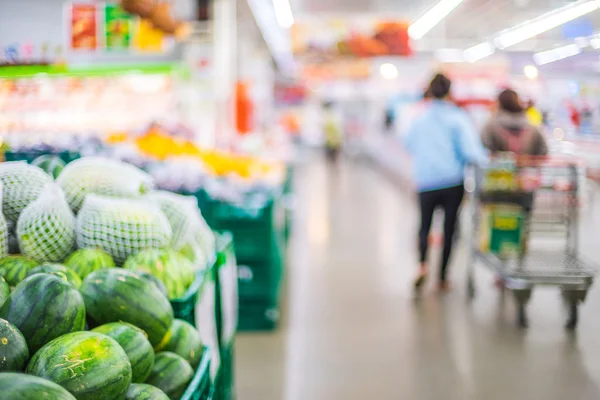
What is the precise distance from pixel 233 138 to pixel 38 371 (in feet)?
22.4

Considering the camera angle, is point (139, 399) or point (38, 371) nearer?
point (38, 371)

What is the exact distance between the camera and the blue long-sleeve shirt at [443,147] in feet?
17.5

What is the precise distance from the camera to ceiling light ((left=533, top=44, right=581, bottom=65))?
202 inches

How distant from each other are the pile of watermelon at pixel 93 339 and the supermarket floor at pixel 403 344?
1919 millimetres

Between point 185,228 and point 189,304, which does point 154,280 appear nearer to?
point 189,304

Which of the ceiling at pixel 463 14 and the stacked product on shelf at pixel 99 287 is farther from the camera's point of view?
the ceiling at pixel 463 14

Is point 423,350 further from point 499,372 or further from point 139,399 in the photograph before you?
point 139,399

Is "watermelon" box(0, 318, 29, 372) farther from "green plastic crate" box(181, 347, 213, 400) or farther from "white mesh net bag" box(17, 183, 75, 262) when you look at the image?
"white mesh net bag" box(17, 183, 75, 262)

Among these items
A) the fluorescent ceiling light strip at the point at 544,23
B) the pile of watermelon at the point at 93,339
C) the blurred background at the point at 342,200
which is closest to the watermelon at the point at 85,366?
the pile of watermelon at the point at 93,339

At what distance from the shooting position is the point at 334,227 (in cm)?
930

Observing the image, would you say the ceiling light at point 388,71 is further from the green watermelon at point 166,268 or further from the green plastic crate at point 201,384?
the green plastic crate at point 201,384

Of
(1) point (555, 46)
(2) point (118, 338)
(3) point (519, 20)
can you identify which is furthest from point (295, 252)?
(2) point (118, 338)

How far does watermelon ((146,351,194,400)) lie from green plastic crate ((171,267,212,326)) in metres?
0.19

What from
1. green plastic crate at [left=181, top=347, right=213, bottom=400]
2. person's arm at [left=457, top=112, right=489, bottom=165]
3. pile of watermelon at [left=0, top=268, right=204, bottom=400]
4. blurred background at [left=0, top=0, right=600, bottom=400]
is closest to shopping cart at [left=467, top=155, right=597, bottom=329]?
blurred background at [left=0, top=0, right=600, bottom=400]
